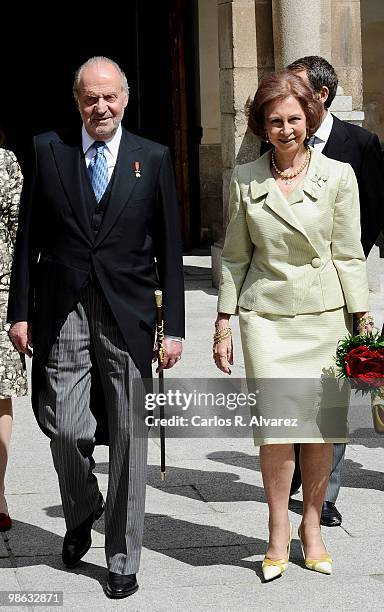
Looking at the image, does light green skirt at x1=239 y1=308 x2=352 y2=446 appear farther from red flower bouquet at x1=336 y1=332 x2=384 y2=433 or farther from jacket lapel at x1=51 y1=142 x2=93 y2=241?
jacket lapel at x1=51 y1=142 x2=93 y2=241

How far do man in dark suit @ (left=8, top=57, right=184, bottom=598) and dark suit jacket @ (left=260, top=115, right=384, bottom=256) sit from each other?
1.00 meters

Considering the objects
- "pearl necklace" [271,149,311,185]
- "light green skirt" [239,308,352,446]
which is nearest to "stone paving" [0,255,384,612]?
"light green skirt" [239,308,352,446]

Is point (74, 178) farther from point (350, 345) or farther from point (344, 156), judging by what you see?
point (344, 156)

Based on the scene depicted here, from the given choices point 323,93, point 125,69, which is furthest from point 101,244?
point 125,69

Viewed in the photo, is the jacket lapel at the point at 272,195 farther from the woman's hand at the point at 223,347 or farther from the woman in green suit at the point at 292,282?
the woman's hand at the point at 223,347

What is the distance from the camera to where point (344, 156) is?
5.79m

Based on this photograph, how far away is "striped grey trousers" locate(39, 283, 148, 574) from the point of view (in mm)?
4992

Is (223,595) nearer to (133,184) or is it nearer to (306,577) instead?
(306,577)

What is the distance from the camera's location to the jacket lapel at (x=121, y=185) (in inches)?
195

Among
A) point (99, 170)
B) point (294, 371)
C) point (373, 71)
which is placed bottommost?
point (294, 371)

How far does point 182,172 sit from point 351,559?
1064 cm

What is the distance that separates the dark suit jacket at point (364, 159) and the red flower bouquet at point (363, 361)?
2.63 feet

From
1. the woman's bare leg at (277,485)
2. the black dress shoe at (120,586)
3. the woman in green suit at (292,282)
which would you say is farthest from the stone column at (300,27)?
the black dress shoe at (120,586)

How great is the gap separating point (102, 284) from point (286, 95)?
947 millimetres
